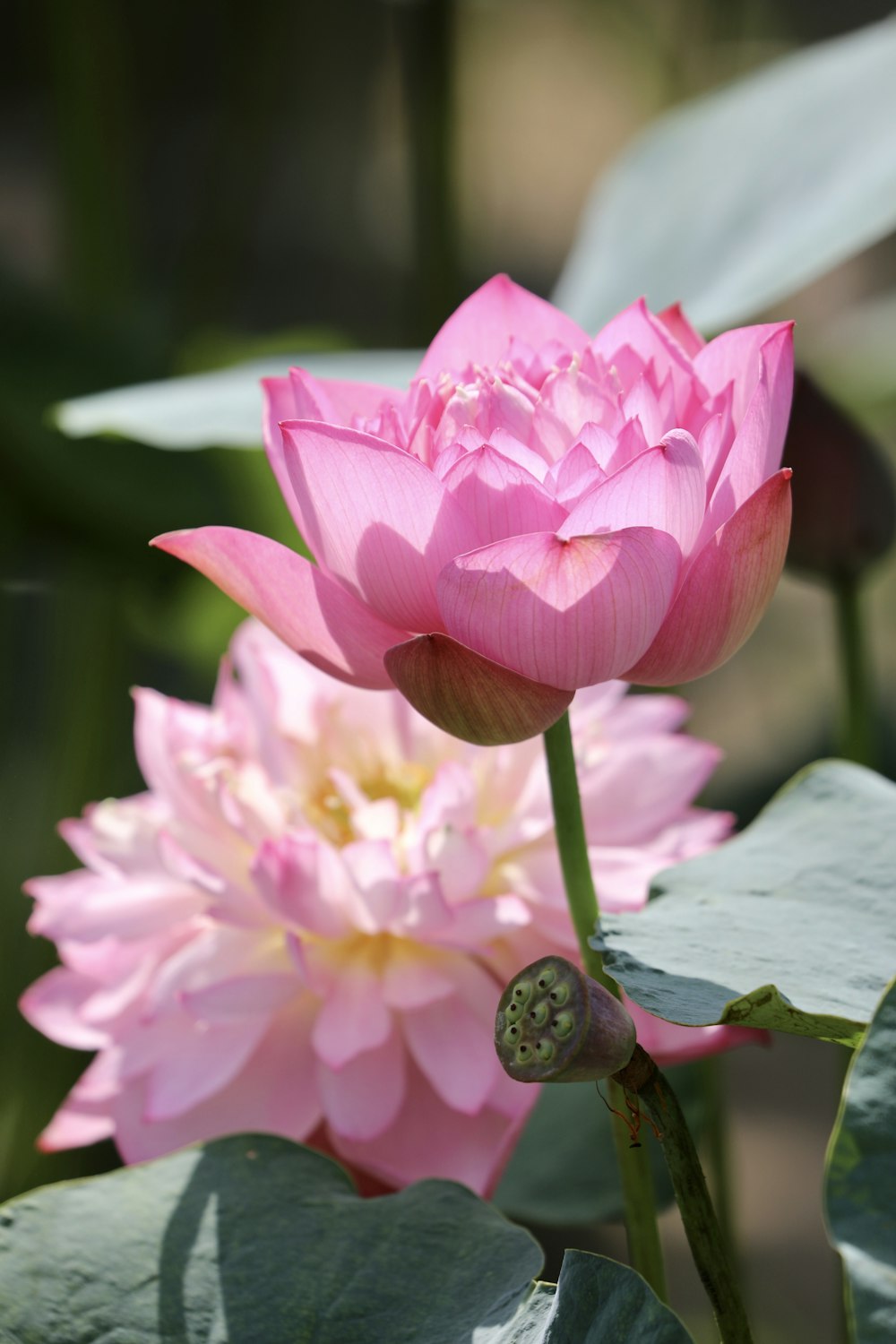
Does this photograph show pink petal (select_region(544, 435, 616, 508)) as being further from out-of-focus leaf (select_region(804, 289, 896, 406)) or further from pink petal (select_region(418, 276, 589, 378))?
out-of-focus leaf (select_region(804, 289, 896, 406))

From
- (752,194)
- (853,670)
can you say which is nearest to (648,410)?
(853,670)

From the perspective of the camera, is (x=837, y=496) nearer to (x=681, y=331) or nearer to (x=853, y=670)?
(x=853, y=670)

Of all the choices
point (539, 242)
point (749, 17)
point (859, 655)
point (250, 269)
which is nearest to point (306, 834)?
point (859, 655)

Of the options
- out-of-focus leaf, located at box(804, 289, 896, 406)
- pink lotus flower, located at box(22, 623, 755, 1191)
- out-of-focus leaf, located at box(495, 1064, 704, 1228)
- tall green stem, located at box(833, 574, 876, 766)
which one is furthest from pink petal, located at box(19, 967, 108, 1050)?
out-of-focus leaf, located at box(804, 289, 896, 406)

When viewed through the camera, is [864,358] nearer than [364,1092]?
No

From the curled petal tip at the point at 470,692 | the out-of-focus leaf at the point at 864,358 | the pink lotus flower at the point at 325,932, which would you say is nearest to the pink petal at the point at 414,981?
the pink lotus flower at the point at 325,932

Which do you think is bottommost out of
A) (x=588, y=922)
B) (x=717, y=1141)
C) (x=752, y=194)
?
(x=717, y=1141)

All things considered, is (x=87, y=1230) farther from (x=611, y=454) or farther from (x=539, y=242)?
(x=539, y=242)
